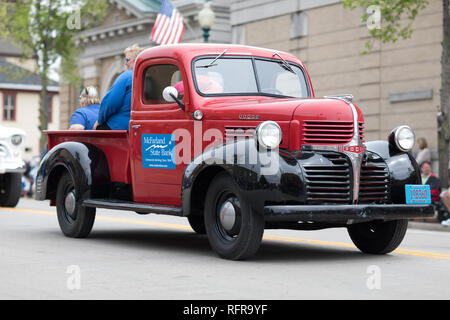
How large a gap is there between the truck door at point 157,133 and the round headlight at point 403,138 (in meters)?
2.07

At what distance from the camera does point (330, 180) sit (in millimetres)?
7762

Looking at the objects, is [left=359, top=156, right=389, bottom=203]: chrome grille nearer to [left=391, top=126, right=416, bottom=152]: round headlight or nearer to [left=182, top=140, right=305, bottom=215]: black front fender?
[left=391, top=126, right=416, bottom=152]: round headlight

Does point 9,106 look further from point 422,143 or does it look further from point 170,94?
point 170,94

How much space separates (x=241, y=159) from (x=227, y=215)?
1.84ft

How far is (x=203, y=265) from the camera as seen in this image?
25.1 feet

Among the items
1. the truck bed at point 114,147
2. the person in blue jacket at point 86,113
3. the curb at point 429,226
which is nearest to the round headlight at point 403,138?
the truck bed at point 114,147

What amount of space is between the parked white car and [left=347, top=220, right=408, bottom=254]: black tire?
28.6 ft

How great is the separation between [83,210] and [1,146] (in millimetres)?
6627

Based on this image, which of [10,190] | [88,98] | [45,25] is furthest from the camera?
[45,25]

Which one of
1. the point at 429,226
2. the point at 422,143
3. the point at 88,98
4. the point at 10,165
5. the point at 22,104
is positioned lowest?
the point at 429,226

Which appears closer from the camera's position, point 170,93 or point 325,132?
point 325,132

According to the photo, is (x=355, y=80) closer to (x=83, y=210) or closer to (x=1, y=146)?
(x=1, y=146)

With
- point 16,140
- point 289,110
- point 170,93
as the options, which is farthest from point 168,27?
point 289,110
